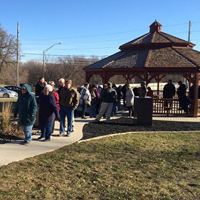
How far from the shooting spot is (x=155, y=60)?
16.3m

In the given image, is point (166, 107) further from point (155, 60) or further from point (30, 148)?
point (30, 148)

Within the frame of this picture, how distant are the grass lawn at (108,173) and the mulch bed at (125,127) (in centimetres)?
178

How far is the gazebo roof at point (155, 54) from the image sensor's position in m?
15.9

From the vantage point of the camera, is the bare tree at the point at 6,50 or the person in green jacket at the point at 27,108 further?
the bare tree at the point at 6,50

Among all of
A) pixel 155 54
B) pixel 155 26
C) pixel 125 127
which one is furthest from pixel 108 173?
pixel 155 26

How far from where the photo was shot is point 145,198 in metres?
4.41

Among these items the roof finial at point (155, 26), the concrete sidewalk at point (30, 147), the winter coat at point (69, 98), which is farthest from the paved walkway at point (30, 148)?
the roof finial at point (155, 26)

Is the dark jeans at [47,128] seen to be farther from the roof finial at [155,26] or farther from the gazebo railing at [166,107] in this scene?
the roof finial at [155,26]

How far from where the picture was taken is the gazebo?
611 inches

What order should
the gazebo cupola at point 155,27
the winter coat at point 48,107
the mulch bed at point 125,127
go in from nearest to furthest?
1. the winter coat at point 48,107
2. the mulch bed at point 125,127
3. the gazebo cupola at point 155,27

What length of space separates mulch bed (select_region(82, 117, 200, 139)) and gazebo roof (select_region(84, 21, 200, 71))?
4655 millimetres

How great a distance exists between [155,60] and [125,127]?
22.3ft

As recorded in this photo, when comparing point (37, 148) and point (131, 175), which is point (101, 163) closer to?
point (131, 175)

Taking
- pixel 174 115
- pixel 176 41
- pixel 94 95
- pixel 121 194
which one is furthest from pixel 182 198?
pixel 176 41
